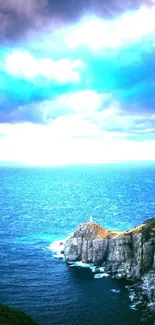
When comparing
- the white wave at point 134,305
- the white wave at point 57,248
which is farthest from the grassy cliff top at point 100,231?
the white wave at point 134,305

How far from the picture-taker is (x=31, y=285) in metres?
110

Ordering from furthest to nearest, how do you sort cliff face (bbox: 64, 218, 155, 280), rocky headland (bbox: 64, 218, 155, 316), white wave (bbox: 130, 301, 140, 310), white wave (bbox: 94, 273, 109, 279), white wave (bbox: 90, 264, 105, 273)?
white wave (bbox: 90, 264, 105, 273)
white wave (bbox: 94, 273, 109, 279)
cliff face (bbox: 64, 218, 155, 280)
rocky headland (bbox: 64, 218, 155, 316)
white wave (bbox: 130, 301, 140, 310)

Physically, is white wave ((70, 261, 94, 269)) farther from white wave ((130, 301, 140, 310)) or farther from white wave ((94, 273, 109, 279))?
white wave ((130, 301, 140, 310))

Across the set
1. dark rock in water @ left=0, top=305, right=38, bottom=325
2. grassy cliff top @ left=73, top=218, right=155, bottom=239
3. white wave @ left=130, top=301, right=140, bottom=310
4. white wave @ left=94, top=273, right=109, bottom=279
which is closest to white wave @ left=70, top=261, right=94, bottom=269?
white wave @ left=94, top=273, right=109, bottom=279

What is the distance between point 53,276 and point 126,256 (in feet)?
85.4

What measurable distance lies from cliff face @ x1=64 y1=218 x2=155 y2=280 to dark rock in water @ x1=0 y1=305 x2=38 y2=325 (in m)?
43.8

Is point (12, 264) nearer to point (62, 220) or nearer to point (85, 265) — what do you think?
point (85, 265)

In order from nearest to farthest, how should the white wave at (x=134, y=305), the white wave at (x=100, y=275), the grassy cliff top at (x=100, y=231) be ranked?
1. the white wave at (x=134, y=305)
2. the white wave at (x=100, y=275)
3. the grassy cliff top at (x=100, y=231)

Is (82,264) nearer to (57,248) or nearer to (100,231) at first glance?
(100,231)

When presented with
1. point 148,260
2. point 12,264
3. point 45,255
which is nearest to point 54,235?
point 45,255

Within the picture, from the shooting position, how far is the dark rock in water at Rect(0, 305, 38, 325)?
7662 centimetres

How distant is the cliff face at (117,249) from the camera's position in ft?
373

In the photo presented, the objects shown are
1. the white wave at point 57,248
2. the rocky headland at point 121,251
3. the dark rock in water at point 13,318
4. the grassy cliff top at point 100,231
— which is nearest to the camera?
the dark rock in water at point 13,318

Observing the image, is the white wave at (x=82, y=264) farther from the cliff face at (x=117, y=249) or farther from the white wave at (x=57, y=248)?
the white wave at (x=57, y=248)
